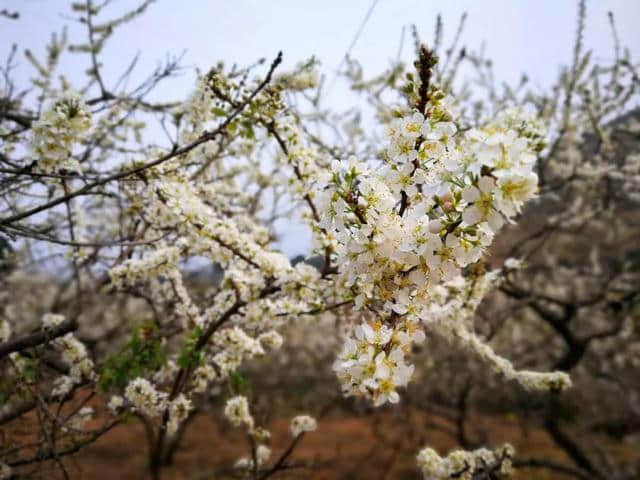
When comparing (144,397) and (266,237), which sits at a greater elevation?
(266,237)

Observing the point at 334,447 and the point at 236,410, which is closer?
the point at 236,410

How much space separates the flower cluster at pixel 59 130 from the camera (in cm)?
197

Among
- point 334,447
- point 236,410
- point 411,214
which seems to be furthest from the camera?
point 334,447

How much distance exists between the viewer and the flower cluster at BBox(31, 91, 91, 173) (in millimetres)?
1975

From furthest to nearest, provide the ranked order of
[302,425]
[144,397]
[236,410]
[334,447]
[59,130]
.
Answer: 1. [334,447]
2. [302,425]
3. [236,410]
4. [144,397]
5. [59,130]

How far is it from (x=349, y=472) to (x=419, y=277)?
9.16 m

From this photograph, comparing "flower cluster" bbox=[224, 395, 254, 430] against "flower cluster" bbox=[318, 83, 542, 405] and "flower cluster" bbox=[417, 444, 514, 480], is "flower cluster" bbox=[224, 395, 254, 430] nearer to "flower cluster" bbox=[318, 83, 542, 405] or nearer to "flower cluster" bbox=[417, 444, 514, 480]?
"flower cluster" bbox=[417, 444, 514, 480]

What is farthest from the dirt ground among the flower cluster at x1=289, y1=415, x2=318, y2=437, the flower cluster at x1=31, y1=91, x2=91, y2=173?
the flower cluster at x1=31, y1=91, x2=91, y2=173

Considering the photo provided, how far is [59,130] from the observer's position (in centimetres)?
199

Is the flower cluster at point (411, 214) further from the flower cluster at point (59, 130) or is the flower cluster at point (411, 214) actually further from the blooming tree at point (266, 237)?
the flower cluster at point (59, 130)

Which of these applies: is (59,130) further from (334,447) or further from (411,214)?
(334,447)

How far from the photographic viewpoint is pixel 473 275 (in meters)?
2.46

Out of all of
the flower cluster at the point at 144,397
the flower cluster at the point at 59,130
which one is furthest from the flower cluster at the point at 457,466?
the flower cluster at the point at 59,130

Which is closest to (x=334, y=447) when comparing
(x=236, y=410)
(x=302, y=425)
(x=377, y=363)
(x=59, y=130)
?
(x=302, y=425)
